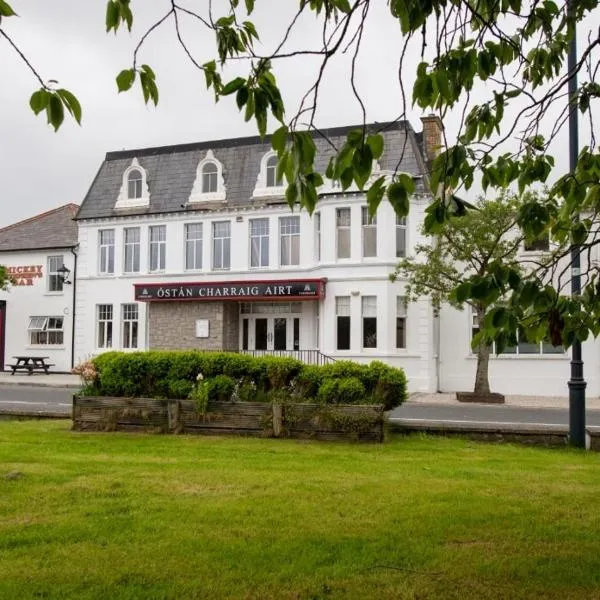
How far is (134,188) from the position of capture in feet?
105

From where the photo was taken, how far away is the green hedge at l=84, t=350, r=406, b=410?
38.6ft

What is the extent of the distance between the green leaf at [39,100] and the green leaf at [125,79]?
43cm

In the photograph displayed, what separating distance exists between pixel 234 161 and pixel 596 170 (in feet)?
85.7

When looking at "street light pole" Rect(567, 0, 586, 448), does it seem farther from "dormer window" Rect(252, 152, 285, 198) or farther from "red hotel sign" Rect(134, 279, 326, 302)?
"dormer window" Rect(252, 152, 285, 198)

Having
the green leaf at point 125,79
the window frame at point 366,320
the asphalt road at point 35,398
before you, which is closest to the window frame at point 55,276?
the asphalt road at point 35,398

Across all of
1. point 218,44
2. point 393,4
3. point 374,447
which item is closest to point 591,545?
point 393,4

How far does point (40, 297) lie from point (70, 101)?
107 ft

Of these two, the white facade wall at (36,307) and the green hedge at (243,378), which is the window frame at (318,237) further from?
the green hedge at (243,378)

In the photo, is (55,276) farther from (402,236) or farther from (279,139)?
(279,139)

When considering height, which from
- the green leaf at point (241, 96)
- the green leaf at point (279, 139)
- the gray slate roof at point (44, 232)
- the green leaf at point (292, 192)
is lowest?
the green leaf at point (292, 192)

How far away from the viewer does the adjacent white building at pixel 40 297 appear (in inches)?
1283

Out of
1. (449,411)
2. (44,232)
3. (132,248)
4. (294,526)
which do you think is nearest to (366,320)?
(449,411)

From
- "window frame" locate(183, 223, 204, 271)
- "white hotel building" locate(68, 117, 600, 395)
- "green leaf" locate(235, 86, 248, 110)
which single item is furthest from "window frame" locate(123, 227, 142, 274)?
"green leaf" locate(235, 86, 248, 110)

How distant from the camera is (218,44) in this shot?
4418 millimetres
